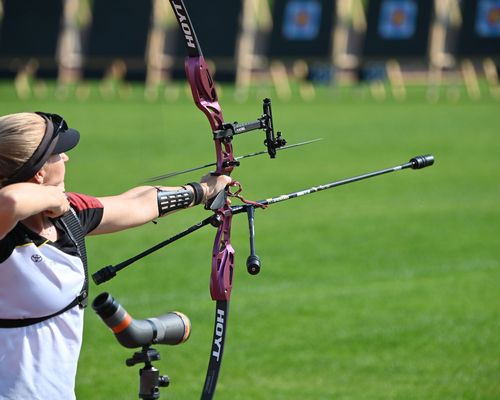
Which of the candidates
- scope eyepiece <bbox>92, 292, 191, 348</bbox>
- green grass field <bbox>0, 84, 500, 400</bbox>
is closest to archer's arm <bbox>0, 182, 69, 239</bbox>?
scope eyepiece <bbox>92, 292, 191, 348</bbox>

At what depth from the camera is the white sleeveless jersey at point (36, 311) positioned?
2.67 meters

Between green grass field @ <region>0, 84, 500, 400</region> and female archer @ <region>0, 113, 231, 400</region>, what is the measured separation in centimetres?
239

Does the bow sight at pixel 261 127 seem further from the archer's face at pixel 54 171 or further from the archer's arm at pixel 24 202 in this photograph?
the archer's arm at pixel 24 202

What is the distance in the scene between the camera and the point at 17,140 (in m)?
2.64

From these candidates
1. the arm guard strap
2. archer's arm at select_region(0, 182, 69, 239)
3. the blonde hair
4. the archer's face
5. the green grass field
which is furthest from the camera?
the green grass field

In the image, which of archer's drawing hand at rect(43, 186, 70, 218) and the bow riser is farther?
the bow riser

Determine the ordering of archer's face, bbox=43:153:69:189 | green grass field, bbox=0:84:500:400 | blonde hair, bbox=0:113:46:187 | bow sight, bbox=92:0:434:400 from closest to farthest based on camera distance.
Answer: blonde hair, bbox=0:113:46:187, archer's face, bbox=43:153:69:189, bow sight, bbox=92:0:434:400, green grass field, bbox=0:84:500:400

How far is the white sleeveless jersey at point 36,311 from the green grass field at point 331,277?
94.2 inches

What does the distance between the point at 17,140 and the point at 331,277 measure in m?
5.22

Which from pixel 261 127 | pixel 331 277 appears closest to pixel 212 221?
pixel 261 127

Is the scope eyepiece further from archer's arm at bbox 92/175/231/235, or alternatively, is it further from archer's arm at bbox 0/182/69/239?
archer's arm at bbox 92/175/231/235

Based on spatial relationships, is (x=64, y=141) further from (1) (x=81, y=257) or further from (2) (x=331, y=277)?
(2) (x=331, y=277)

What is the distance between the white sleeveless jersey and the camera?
267 cm

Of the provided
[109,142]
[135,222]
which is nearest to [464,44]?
[109,142]
